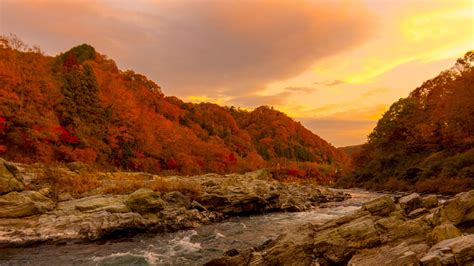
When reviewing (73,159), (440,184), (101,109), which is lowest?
(440,184)

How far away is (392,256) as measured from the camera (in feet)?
29.0

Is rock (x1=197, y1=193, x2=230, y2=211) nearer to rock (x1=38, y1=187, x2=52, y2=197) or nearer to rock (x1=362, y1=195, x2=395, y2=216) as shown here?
rock (x1=38, y1=187, x2=52, y2=197)

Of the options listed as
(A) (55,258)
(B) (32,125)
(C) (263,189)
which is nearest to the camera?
(A) (55,258)

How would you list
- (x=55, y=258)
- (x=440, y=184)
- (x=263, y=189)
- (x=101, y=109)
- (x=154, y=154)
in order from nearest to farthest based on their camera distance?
(x=55, y=258)
(x=263, y=189)
(x=440, y=184)
(x=101, y=109)
(x=154, y=154)

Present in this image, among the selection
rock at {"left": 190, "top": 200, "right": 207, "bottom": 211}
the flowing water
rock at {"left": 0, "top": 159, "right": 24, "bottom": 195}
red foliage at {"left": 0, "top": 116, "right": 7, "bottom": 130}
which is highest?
red foliage at {"left": 0, "top": 116, "right": 7, "bottom": 130}

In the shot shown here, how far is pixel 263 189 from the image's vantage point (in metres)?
29.4

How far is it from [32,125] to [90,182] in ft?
55.1

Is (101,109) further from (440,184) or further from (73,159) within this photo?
(440,184)

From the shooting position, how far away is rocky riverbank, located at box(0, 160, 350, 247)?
1667 centimetres

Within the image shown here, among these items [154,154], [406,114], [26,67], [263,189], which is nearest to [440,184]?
[263,189]

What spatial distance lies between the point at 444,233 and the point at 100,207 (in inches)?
663

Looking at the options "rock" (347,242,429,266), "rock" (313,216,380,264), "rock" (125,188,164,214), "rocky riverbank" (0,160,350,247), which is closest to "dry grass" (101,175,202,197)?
"rocky riverbank" (0,160,350,247)

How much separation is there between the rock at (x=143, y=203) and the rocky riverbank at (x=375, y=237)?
921cm

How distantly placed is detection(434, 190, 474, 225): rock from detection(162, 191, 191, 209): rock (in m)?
15.7
